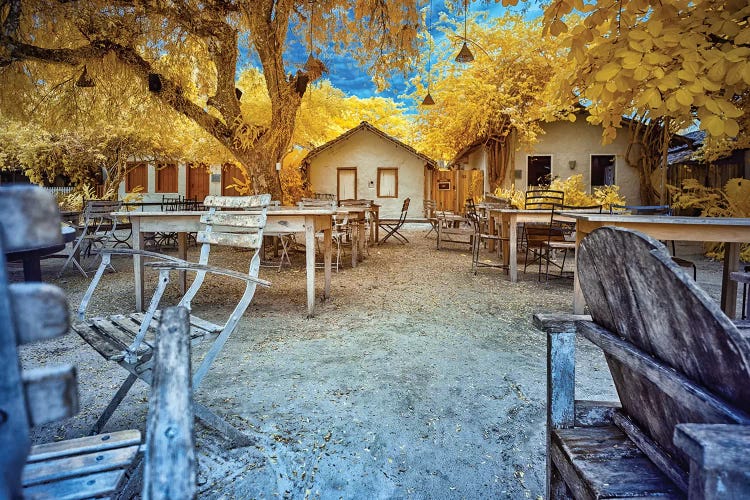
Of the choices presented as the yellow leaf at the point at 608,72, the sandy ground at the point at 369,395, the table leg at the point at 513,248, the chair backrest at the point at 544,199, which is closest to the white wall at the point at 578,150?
the chair backrest at the point at 544,199

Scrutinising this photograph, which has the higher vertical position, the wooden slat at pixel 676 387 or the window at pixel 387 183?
the window at pixel 387 183

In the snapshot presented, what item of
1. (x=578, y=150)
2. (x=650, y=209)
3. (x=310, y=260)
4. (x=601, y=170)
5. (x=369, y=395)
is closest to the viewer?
(x=369, y=395)

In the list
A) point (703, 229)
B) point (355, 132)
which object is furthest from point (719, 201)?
point (355, 132)

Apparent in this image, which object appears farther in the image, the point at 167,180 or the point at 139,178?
the point at 167,180

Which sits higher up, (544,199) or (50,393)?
(544,199)

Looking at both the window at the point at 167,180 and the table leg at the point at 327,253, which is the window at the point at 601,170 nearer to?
the table leg at the point at 327,253

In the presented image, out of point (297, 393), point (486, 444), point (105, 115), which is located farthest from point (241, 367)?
point (105, 115)

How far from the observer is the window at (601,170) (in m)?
15.4

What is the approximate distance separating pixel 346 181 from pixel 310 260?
52.8 feet

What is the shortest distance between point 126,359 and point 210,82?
359 inches

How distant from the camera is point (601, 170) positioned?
21719 millimetres

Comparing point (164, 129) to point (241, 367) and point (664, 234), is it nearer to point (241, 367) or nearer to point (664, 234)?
point (241, 367)

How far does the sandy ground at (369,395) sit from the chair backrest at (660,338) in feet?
2.76

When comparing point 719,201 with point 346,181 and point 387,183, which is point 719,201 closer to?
point 387,183
